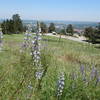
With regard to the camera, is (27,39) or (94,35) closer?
(27,39)

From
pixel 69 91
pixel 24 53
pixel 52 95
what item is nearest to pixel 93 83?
pixel 69 91

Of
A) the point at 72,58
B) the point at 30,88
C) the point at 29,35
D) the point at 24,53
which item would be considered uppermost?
the point at 29,35

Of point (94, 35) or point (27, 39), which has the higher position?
point (27, 39)

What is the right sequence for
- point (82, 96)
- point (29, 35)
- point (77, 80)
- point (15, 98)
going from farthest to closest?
point (77, 80)
point (82, 96)
point (29, 35)
point (15, 98)

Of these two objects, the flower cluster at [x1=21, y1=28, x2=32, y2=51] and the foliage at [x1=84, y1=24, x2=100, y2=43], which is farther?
the foliage at [x1=84, y1=24, x2=100, y2=43]

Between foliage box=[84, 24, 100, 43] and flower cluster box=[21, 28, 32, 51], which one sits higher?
flower cluster box=[21, 28, 32, 51]

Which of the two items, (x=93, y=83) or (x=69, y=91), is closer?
(x=69, y=91)

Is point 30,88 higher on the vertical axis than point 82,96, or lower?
higher

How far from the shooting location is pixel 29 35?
3.89 meters

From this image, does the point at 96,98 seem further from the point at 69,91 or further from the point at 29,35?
the point at 29,35

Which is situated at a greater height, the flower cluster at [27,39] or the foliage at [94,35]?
the flower cluster at [27,39]

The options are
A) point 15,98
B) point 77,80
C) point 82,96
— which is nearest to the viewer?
point 15,98

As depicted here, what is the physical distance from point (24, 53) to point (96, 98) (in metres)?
1.62

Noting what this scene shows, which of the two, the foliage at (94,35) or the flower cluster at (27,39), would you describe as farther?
the foliage at (94,35)
